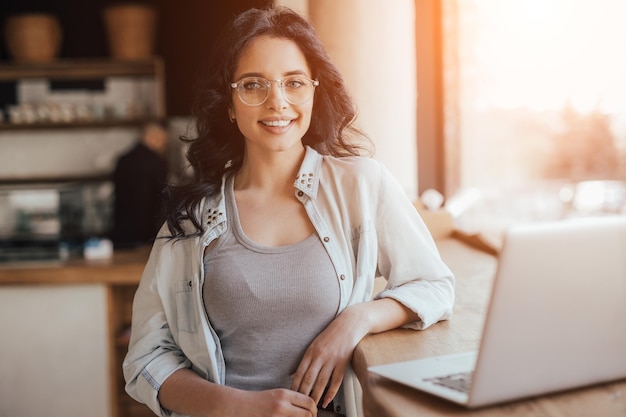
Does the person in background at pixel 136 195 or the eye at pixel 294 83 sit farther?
the person in background at pixel 136 195

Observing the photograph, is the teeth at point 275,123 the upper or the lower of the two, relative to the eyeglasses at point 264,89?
lower

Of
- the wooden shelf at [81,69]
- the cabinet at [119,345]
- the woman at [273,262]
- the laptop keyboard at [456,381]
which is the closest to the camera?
the laptop keyboard at [456,381]

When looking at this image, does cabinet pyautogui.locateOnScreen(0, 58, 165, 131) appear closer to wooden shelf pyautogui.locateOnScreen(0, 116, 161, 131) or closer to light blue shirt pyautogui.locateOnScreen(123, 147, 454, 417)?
wooden shelf pyautogui.locateOnScreen(0, 116, 161, 131)

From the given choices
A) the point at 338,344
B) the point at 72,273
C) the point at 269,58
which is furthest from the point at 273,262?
the point at 72,273

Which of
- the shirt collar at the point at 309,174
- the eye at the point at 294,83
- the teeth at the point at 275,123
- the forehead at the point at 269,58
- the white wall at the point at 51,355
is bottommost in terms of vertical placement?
the white wall at the point at 51,355

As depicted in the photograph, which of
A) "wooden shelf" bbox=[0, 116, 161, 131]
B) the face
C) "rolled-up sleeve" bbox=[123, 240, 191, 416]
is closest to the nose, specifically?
the face

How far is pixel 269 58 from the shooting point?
1.61 metres

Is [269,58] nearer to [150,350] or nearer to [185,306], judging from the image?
[185,306]

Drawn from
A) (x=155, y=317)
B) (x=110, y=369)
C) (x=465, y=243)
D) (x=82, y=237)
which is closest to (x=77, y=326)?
(x=110, y=369)

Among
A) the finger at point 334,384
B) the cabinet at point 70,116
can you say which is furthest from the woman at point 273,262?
the cabinet at point 70,116

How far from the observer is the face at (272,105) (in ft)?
5.19

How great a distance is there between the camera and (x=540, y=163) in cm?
402

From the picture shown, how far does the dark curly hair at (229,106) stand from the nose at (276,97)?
0.38 feet

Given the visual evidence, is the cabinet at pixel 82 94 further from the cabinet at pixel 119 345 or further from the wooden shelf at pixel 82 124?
the cabinet at pixel 119 345
